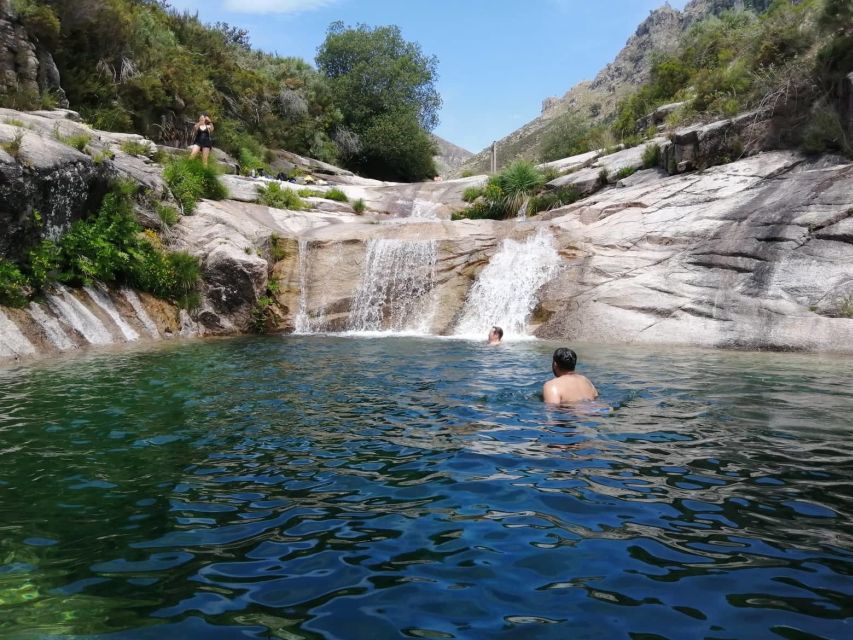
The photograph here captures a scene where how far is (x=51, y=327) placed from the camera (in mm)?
11844

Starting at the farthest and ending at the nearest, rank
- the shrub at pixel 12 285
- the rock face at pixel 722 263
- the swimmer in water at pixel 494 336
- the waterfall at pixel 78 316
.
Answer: the swimmer in water at pixel 494 336 < the rock face at pixel 722 263 < the waterfall at pixel 78 316 < the shrub at pixel 12 285

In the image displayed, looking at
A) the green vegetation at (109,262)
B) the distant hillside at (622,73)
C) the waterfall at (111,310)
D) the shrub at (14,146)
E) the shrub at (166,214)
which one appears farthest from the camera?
the distant hillside at (622,73)

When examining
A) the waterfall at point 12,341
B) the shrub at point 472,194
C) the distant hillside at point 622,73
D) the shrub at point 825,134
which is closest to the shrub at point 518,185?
the shrub at point 472,194

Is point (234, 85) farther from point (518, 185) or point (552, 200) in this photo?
point (552, 200)

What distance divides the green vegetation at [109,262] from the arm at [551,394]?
9995mm

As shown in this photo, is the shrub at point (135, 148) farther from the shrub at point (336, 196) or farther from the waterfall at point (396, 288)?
the waterfall at point (396, 288)

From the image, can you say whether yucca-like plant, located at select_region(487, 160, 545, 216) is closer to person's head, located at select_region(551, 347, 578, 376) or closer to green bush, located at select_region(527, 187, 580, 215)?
green bush, located at select_region(527, 187, 580, 215)

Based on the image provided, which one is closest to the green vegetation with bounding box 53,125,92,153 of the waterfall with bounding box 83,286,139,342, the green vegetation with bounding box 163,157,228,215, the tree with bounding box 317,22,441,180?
the green vegetation with bounding box 163,157,228,215

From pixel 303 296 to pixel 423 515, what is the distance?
1405 cm

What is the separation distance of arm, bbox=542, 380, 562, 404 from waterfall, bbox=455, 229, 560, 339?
27.2 ft

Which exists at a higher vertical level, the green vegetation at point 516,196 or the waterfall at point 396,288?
the green vegetation at point 516,196

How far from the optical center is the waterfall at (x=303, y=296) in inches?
665

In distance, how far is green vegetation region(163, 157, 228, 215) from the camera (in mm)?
17438

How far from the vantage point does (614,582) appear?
3014 millimetres
